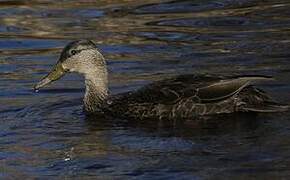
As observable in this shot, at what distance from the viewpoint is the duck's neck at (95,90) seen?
1154 cm

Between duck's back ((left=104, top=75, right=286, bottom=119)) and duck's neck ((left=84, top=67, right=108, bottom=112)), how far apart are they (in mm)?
566

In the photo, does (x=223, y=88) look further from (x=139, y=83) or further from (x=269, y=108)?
(x=139, y=83)

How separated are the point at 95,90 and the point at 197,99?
1.32 meters

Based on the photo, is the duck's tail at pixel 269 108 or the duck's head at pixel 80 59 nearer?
the duck's tail at pixel 269 108

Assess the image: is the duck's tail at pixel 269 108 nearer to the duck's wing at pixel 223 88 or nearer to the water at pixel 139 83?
the water at pixel 139 83

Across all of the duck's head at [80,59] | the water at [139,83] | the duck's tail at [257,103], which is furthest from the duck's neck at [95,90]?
the duck's tail at [257,103]

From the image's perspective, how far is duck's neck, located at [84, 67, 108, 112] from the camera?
11.5m

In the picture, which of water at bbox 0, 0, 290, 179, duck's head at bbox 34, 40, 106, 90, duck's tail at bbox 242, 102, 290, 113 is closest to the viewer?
water at bbox 0, 0, 290, 179

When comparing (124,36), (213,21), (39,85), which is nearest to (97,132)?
(39,85)

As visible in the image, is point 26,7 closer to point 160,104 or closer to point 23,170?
point 160,104

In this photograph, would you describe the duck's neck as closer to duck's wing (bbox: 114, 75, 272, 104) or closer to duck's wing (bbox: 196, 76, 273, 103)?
duck's wing (bbox: 114, 75, 272, 104)

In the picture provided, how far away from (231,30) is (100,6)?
3.30 metres

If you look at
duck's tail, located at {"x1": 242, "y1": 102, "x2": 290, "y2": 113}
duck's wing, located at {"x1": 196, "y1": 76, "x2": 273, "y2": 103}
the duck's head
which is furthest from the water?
the duck's head

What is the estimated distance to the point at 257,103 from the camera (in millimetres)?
10633
